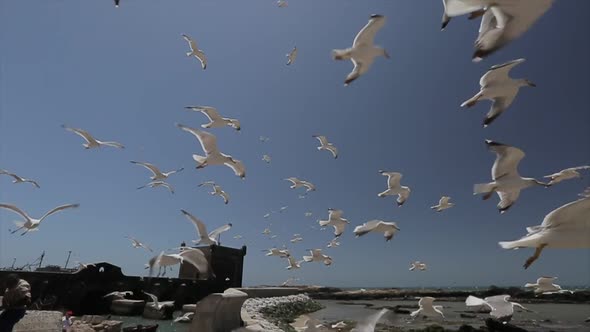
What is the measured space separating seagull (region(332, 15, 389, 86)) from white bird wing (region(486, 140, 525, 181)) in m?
2.96

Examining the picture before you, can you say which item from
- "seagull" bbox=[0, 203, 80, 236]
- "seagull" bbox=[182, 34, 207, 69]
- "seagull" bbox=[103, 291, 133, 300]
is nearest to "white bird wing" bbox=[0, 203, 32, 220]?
"seagull" bbox=[0, 203, 80, 236]

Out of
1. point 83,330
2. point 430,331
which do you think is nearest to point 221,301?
point 83,330

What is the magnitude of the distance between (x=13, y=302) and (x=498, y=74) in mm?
8124

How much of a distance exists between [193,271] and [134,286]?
9002 mm

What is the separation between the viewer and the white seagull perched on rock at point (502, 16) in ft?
13.7

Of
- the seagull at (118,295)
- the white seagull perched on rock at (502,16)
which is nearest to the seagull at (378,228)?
the white seagull perched on rock at (502,16)

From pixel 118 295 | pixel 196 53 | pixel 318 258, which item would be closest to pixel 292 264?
pixel 318 258

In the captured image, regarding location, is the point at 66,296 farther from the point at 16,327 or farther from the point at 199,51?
the point at 16,327

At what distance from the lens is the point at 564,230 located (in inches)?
178

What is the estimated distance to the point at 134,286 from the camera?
35.8 m

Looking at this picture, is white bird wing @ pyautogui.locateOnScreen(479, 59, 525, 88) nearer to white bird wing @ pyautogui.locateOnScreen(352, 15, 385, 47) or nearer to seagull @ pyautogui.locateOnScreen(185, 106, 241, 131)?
white bird wing @ pyautogui.locateOnScreen(352, 15, 385, 47)

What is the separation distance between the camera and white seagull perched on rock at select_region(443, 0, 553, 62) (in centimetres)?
417

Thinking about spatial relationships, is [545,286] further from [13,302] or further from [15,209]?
[15,209]

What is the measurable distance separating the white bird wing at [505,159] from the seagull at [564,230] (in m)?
3.09
